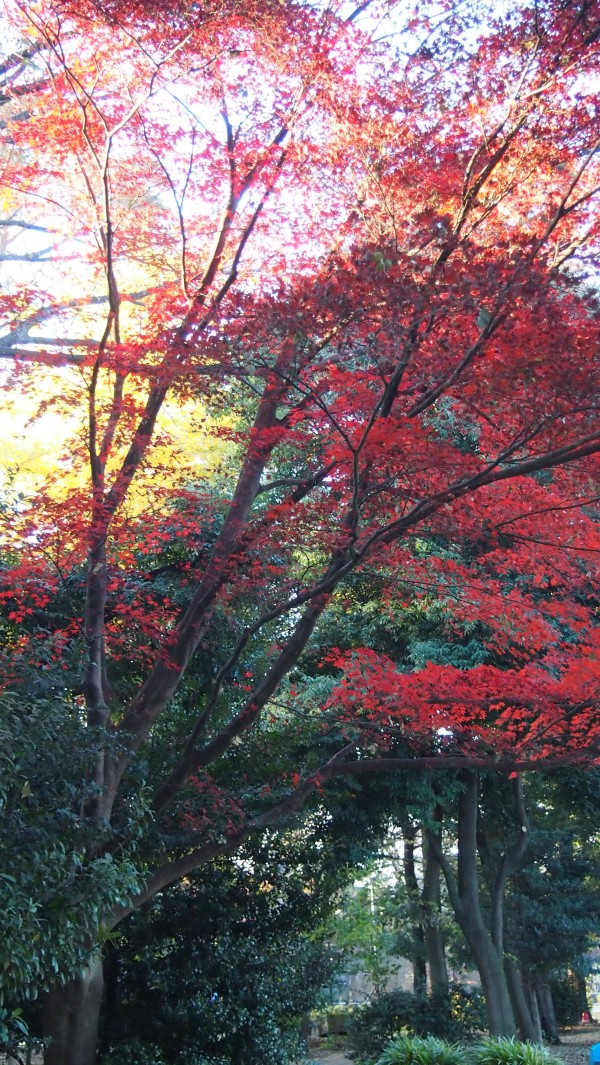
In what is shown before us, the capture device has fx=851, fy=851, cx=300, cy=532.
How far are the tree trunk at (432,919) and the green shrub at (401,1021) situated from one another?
945 mm

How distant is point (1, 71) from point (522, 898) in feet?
44.0

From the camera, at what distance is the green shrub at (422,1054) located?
27.7ft

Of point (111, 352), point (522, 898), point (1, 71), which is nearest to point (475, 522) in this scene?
point (111, 352)

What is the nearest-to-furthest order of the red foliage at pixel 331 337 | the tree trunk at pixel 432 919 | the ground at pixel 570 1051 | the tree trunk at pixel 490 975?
the red foliage at pixel 331 337, the tree trunk at pixel 490 975, the tree trunk at pixel 432 919, the ground at pixel 570 1051

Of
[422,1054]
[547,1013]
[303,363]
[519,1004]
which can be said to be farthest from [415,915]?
[303,363]

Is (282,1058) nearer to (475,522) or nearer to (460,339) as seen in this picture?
(475,522)

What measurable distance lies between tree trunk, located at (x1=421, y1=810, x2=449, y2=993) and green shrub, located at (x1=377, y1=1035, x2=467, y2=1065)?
13.1 feet

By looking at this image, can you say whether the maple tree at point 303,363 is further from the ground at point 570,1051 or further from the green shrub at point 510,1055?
the ground at point 570,1051

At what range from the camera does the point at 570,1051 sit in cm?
1523

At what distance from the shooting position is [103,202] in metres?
5.93

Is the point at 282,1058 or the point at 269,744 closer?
the point at 282,1058

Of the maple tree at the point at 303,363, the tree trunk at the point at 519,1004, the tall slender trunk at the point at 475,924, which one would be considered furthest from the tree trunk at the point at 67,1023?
the tree trunk at the point at 519,1004

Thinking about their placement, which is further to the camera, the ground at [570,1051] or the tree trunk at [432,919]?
the ground at [570,1051]

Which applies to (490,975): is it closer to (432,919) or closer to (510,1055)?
(432,919)
